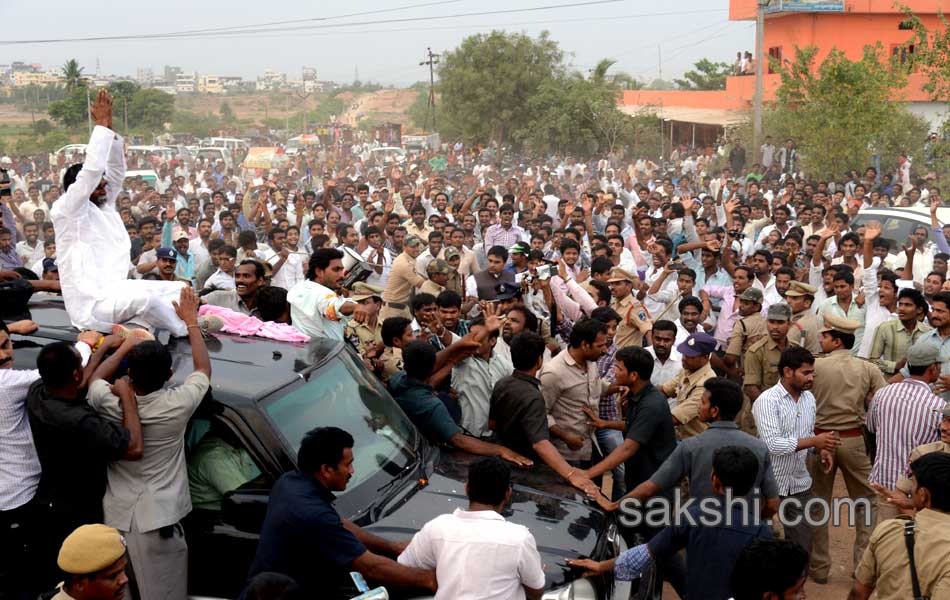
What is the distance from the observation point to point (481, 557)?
394 cm

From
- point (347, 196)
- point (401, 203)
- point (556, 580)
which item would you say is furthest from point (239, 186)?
point (556, 580)

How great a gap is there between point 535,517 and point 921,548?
5.81 ft

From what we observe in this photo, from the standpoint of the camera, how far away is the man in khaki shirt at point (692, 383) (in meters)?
6.53

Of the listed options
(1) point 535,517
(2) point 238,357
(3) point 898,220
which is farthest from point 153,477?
(3) point 898,220

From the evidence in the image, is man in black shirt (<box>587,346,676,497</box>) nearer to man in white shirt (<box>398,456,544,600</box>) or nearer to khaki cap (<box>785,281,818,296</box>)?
man in white shirt (<box>398,456,544,600</box>)

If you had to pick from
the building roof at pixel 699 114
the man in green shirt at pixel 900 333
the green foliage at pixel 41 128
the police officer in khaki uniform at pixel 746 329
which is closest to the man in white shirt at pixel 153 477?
the police officer in khaki uniform at pixel 746 329

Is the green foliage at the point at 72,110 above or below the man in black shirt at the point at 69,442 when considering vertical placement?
above

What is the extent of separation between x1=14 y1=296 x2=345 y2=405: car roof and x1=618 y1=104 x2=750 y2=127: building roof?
31077mm

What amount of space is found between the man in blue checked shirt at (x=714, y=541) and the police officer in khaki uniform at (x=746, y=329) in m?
3.44

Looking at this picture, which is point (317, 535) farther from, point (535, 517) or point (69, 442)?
point (69, 442)

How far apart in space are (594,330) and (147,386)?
2.83 m

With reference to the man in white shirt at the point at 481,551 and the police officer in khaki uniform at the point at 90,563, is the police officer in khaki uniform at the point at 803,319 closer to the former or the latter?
the man in white shirt at the point at 481,551

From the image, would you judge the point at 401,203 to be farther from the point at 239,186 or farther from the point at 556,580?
the point at 556,580

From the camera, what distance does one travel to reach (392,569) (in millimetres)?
4141
